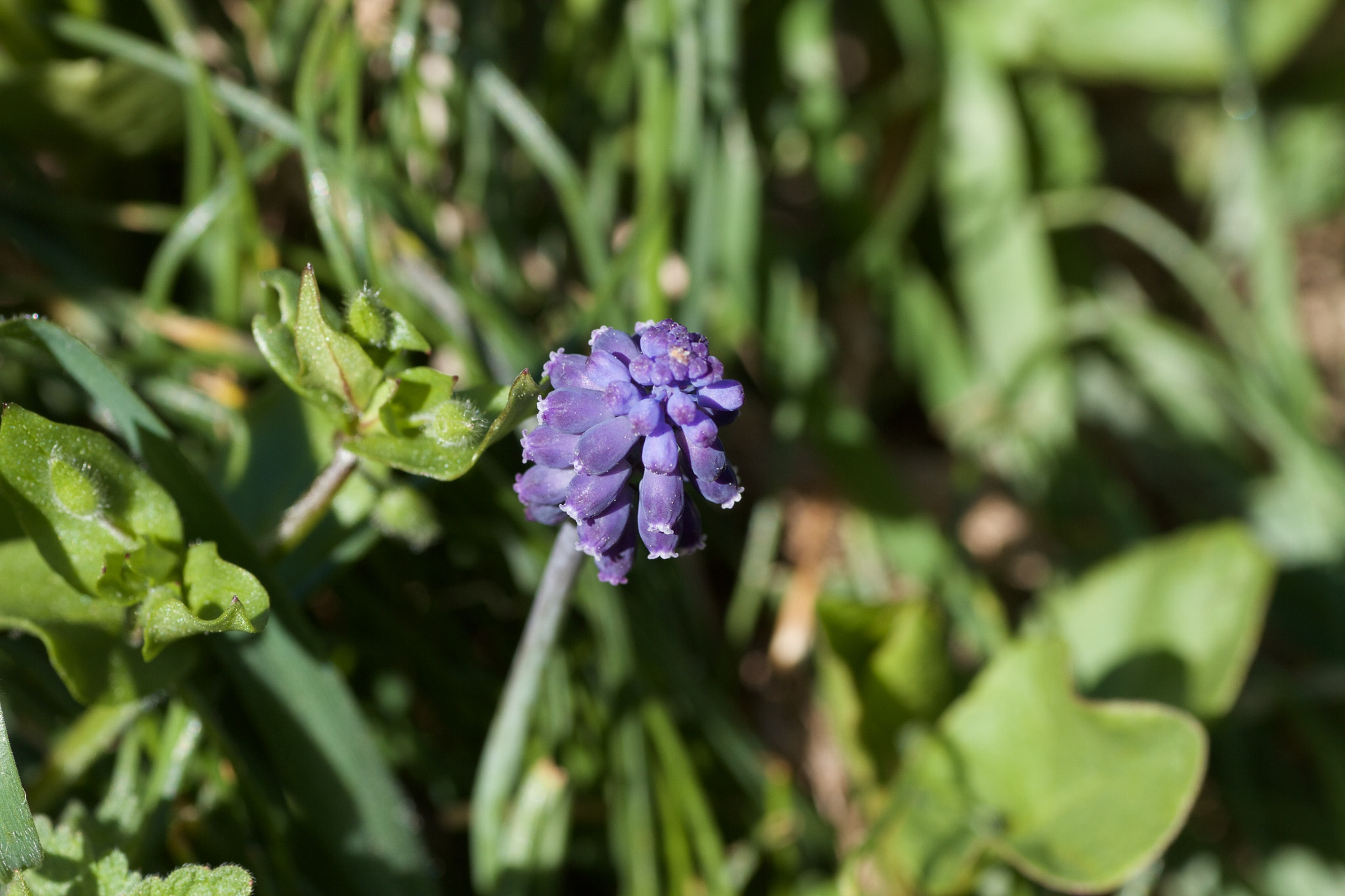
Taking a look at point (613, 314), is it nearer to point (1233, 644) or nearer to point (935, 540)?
point (935, 540)

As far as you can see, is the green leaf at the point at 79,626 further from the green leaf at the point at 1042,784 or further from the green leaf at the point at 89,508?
the green leaf at the point at 1042,784

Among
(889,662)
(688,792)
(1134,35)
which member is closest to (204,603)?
(688,792)

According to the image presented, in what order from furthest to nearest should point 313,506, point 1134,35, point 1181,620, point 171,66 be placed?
1. point 1134,35
2. point 1181,620
3. point 171,66
4. point 313,506

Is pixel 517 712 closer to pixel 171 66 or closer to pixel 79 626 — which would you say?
pixel 79 626

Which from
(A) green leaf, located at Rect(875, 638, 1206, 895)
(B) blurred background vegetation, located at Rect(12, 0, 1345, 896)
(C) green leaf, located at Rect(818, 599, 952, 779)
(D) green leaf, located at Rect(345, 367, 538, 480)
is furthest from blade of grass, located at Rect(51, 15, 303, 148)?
(A) green leaf, located at Rect(875, 638, 1206, 895)

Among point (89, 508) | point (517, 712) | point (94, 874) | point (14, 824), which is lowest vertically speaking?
point (517, 712)

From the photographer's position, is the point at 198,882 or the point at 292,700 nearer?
the point at 198,882

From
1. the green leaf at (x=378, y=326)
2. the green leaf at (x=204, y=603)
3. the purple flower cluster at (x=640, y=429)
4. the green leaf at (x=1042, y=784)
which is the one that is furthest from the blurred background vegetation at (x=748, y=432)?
the purple flower cluster at (x=640, y=429)
